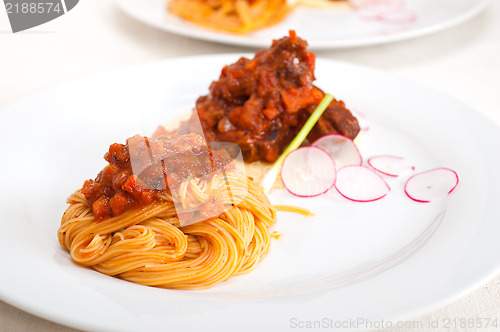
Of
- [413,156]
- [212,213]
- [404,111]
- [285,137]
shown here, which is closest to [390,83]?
[404,111]

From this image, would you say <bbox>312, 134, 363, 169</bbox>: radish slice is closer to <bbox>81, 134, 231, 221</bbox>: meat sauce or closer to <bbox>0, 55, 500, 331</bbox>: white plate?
<bbox>0, 55, 500, 331</bbox>: white plate

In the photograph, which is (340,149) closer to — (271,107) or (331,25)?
(271,107)

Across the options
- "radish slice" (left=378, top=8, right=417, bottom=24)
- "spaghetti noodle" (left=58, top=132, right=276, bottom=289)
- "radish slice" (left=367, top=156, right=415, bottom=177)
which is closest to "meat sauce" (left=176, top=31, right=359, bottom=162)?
"radish slice" (left=367, top=156, right=415, bottom=177)

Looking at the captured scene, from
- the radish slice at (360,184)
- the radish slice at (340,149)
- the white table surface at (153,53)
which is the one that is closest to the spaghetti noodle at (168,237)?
the radish slice at (360,184)

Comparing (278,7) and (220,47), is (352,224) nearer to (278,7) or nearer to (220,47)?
(220,47)

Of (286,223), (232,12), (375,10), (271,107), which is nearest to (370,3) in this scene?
(375,10)
